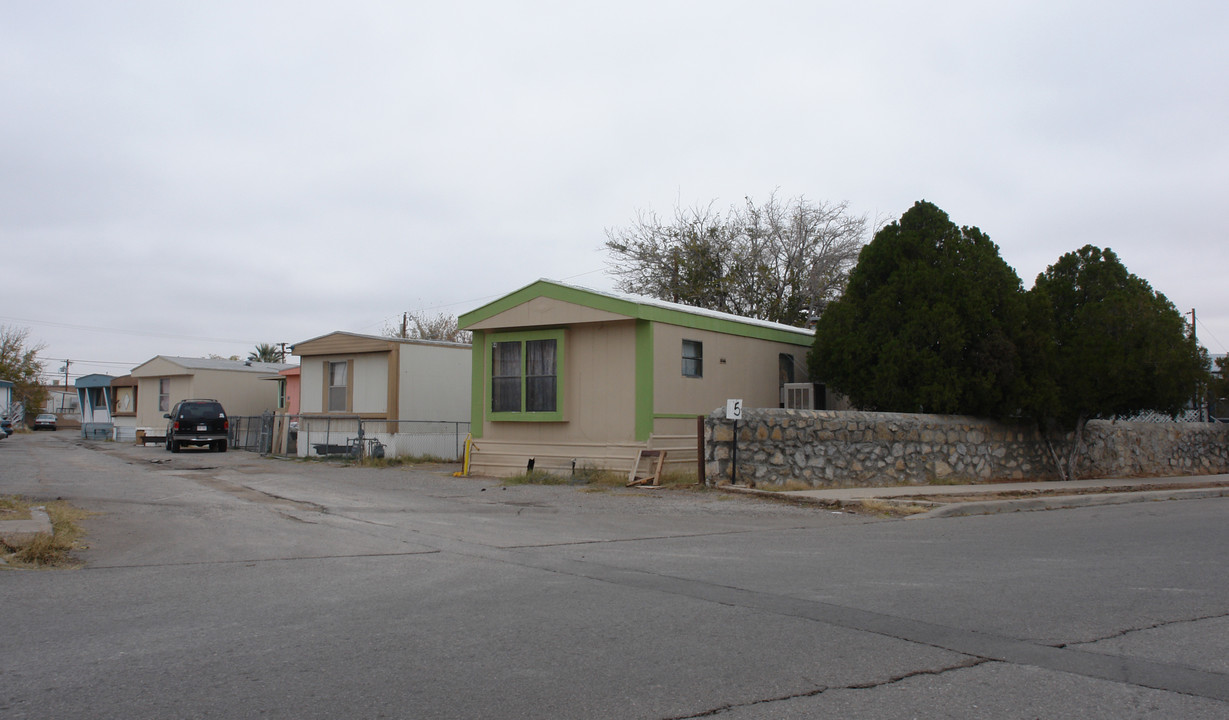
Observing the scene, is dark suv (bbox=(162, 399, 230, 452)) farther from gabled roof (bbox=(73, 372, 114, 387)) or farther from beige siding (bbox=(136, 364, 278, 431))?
gabled roof (bbox=(73, 372, 114, 387))

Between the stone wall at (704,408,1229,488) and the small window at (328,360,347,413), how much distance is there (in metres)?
15.1

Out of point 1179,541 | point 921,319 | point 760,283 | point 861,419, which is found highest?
point 760,283

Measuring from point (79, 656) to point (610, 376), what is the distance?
14.0 m

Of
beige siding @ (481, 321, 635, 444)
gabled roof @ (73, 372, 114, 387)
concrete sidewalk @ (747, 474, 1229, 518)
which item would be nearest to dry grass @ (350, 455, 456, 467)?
beige siding @ (481, 321, 635, 444)

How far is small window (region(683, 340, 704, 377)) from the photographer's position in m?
19.2

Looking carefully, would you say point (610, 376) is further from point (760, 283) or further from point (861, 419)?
point (760, 283)

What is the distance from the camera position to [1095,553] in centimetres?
945

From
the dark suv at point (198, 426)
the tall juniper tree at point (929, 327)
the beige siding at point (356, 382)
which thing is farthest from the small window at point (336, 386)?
the tall juniper tree at point (929, 327)

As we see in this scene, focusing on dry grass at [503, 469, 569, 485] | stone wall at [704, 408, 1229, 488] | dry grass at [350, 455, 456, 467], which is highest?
stone wall at [704, 408, 1229, 488]

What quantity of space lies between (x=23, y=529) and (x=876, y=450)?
1352 cm

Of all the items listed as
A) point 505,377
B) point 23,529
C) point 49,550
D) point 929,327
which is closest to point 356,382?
point 505,377

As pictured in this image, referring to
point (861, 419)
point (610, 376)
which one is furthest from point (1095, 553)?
point (610, 376)

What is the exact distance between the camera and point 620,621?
6211 mm

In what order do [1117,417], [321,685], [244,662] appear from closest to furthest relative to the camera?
[321,685]
[244,662]
[1117,417]
